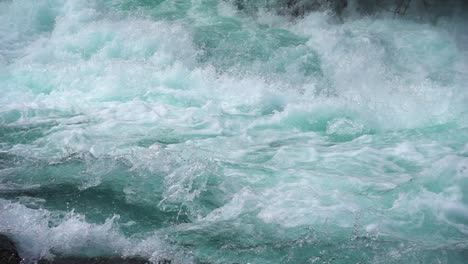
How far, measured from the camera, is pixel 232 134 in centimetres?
628

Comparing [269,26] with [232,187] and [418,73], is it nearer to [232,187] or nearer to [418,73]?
[418,73]

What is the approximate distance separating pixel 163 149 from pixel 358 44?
5.24 m

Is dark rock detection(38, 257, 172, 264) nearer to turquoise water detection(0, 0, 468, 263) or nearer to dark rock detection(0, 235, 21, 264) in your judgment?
turquoise water detection(0, 0, 468, 263)

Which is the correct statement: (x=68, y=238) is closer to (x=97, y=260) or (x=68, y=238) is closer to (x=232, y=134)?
(x=97, y=260)

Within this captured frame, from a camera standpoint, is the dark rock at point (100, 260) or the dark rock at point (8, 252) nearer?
the dark rock at point (8, 252)

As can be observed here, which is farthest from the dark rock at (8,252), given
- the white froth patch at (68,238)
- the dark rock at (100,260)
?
the dark rock at (100,260)

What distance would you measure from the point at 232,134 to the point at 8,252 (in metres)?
3.70

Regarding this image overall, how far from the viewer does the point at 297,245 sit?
3605 mm

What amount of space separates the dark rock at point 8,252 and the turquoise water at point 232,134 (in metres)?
0.07

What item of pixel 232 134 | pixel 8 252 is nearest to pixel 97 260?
pixel 8 252

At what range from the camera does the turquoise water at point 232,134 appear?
3697 millimetres

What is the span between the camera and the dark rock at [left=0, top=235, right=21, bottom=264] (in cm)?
309

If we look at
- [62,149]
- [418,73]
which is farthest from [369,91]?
[62,149]

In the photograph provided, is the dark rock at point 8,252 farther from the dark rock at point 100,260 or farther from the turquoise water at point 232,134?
the dark rock at point 100,260
